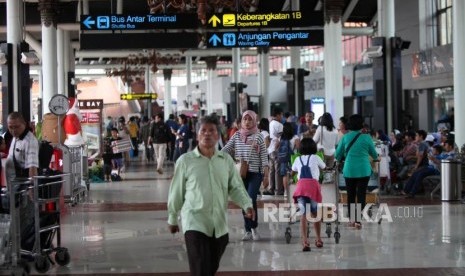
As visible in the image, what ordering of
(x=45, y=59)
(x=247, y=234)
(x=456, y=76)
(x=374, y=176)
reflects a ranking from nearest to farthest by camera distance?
(x=247, y=234), (x=374, y=176), (x=456, y=76), (x=45, y=59)

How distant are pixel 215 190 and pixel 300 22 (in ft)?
55.2

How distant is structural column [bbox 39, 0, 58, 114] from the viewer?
24844mm

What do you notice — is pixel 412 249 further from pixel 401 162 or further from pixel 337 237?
pixel 401 162

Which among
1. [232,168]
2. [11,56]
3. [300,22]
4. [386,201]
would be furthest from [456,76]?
[232,168]

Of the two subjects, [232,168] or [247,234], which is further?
Answer: [247,234]

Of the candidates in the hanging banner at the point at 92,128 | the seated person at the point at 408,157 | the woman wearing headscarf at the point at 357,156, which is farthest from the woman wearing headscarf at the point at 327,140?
the hanging banner at the point at 92,128

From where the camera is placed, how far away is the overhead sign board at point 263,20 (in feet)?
71.8

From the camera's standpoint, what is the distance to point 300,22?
73.7ft

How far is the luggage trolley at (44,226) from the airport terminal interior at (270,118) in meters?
0.03

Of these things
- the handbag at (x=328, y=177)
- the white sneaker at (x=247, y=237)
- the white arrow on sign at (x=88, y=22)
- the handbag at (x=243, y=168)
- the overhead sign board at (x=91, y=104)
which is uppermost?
the white arrow on sign at (x=88, y=22)

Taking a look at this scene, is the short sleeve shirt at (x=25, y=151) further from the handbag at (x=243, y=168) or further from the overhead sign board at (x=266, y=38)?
the overhead sign board at (x=266, y=38)

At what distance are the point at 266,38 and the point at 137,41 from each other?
3735 millimetres

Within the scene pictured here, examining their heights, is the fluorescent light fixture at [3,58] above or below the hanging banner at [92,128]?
above
